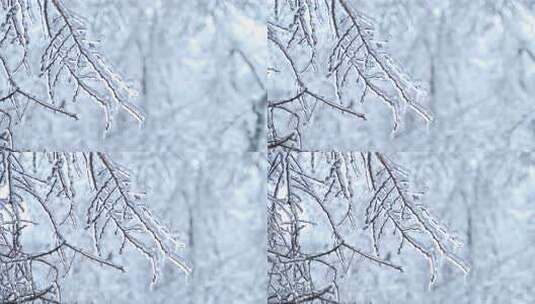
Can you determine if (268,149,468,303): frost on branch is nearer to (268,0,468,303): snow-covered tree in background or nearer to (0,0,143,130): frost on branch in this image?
(268,0,468,303): snow-covered tree in background

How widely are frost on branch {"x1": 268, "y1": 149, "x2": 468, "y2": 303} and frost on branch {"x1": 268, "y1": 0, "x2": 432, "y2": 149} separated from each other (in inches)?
3.0

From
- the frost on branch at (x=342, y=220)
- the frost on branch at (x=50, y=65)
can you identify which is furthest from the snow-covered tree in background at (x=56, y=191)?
the frost on branch at (x=342, y=220)

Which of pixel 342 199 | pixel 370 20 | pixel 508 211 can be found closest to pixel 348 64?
pixel 370 20

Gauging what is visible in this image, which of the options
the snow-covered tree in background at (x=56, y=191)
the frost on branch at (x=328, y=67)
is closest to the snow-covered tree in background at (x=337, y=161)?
the frost on branch at (x=328, y=67)

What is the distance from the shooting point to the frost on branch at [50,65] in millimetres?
1487

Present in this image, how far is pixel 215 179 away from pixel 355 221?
0.28 metres

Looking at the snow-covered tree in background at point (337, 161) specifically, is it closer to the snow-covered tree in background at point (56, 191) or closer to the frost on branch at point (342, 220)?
the frost on branch at point (342, 220)

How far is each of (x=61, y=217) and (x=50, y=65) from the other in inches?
11.3

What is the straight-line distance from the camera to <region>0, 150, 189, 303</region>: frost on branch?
4.93 feet

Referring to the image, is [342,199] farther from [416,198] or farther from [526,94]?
[526,94]

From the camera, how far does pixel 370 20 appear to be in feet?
4.85

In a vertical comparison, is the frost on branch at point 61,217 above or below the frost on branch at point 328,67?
below

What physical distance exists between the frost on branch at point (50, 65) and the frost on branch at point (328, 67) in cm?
29

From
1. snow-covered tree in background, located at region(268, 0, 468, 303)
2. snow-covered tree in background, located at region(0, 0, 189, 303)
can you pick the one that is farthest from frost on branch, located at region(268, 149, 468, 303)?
snow-covered tree in background, located at region(0, 0, 189, 303)
